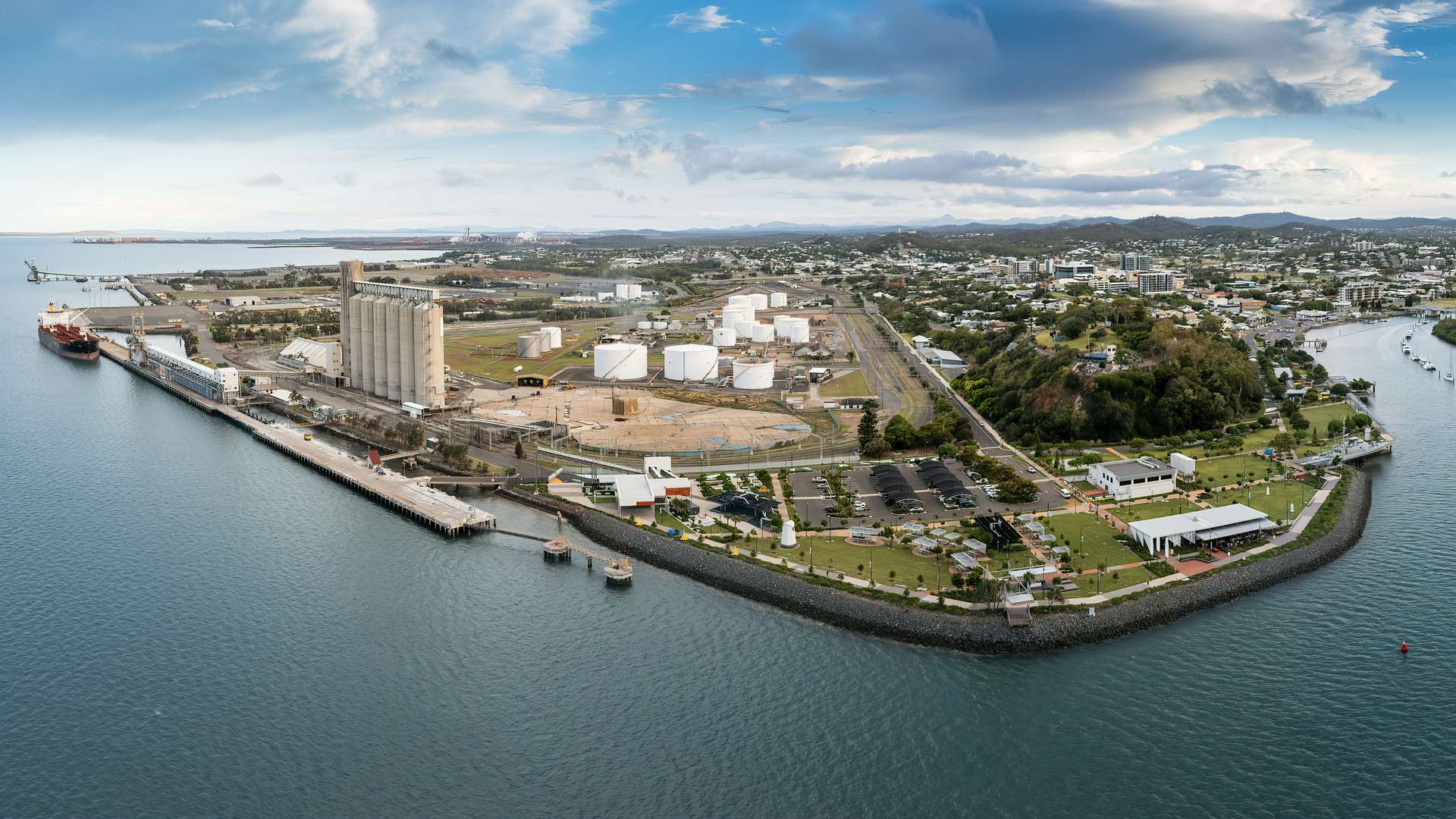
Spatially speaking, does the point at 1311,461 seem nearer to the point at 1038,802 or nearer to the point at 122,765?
the point at 1038,802

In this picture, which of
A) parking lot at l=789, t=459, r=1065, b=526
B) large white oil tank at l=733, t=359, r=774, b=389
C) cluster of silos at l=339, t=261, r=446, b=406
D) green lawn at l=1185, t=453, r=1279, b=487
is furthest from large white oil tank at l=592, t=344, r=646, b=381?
green lawn at l=1185, t=453, r=1279, b=487

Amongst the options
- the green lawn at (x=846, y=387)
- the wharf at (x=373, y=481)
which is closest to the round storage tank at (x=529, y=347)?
the wharf at (x=373, y=481)

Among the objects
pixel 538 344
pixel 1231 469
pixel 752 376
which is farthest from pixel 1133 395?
pixel 538 344

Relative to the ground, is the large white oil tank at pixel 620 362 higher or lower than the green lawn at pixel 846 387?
higher

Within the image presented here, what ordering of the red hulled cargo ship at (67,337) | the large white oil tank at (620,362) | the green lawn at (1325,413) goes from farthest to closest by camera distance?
the red hulled cargo ship at (67,337), the large white oil tank at (620,362), the green lawn at (1325,413)

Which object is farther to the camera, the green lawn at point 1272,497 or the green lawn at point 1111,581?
the green lawn at point 1272,497

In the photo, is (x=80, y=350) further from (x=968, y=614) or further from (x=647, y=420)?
(x=968, y=614)

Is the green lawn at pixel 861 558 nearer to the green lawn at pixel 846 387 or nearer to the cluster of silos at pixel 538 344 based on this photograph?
the green lawn at pixel 846 387
